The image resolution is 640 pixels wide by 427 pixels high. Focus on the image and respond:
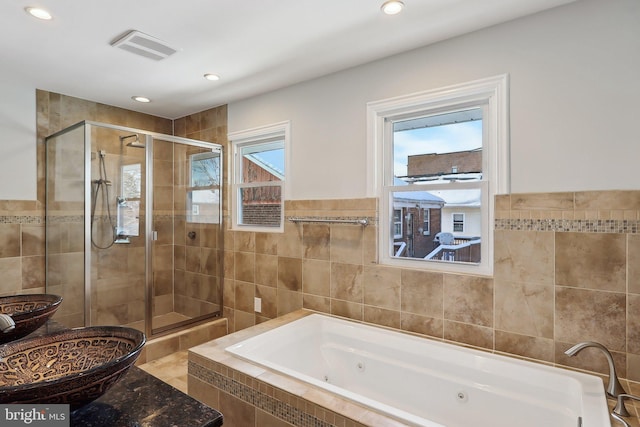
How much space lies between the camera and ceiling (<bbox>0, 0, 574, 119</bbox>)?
1949 mm

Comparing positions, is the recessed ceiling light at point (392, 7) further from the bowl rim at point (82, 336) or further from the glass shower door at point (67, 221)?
the glass shower door at point (67, 221)

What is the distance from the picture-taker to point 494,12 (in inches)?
78.8

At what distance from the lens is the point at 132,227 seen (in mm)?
3111

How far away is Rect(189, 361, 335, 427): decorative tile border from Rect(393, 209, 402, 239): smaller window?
1386 millimetres

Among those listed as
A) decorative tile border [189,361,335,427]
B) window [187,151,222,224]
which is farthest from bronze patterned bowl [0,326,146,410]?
window [187,151,222,224]

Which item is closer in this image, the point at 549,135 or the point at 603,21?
the point at 603,21

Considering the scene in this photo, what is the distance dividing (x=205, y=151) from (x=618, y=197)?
325 cm

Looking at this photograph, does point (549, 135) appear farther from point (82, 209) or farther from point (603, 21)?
point (82, 209)

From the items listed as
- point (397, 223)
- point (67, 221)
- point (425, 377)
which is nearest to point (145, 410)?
point (425, 377)

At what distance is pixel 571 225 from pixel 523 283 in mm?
410

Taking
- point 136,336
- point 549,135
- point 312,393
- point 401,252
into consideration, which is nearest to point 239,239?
point 401,252

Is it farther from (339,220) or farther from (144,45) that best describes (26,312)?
(339,220)

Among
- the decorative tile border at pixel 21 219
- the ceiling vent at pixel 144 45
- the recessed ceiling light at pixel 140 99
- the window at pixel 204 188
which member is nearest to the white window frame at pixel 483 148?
the ceiling vent at pixel 144 45

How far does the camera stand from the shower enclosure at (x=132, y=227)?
284 cm
